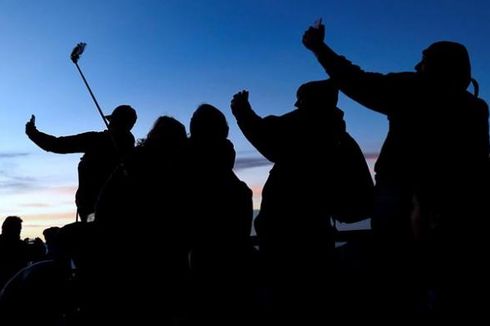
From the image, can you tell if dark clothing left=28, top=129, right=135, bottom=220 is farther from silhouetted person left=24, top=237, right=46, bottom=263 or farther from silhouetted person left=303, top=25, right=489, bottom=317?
silhouetted person left=24, top=237, right=46, bottom=263

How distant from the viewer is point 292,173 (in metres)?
3.17

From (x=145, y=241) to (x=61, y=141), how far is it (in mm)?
2536

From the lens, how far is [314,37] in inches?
111

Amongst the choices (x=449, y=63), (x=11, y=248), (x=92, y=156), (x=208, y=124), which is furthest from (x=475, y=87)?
(x=11, y=248)

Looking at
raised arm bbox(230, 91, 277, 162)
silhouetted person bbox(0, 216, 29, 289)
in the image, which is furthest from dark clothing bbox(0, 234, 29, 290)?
raised arm bbox(230, 91, 277, 162)

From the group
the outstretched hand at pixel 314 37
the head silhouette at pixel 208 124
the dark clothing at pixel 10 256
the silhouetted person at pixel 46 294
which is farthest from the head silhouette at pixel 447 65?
the dark clothing at pixel 10 256

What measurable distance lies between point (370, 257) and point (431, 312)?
21.2 inches

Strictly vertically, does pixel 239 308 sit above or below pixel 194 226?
below

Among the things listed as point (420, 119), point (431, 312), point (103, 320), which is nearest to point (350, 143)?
point (420, 119)

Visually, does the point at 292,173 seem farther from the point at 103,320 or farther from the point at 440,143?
the point at 103,320

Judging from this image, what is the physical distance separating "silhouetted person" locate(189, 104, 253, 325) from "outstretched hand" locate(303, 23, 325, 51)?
0.97 m

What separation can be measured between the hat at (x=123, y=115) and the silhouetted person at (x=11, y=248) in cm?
418

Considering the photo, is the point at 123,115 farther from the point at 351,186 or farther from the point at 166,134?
the point at 351,186

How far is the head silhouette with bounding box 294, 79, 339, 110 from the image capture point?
125 inches
